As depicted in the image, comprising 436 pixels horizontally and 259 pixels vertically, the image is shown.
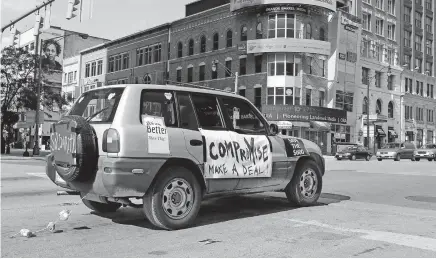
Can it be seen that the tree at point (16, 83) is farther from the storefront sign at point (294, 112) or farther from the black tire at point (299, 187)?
the black tire at point (299, 187)

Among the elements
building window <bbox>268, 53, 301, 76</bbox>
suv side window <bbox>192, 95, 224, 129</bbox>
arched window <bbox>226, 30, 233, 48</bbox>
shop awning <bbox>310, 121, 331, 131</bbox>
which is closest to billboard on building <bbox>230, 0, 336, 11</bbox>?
arched window <bbox>226, 30, 233, 48</bbox>

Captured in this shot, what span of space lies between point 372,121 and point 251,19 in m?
18.8

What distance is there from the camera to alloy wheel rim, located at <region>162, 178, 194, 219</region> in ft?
19.1

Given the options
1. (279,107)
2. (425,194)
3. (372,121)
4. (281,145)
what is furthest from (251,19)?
(281,145)

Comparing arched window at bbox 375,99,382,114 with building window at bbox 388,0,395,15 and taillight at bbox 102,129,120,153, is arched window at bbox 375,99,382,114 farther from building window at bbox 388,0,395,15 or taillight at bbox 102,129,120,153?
taillight at bbox 102,129,120,153

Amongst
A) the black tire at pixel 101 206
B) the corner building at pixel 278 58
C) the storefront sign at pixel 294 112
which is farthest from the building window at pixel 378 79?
the black tire at pixel 101 206

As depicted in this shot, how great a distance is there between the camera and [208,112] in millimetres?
6551

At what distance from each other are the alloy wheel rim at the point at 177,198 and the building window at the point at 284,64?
121ft

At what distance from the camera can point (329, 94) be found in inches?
1809

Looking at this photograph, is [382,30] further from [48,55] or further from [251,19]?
[48,55]

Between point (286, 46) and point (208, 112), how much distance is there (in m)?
35.9

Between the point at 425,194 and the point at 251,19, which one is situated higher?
the point at 251,19

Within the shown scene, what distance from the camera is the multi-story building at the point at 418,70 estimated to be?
5860 cm

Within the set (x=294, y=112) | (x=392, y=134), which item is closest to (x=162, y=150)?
(x=294, y=112)
